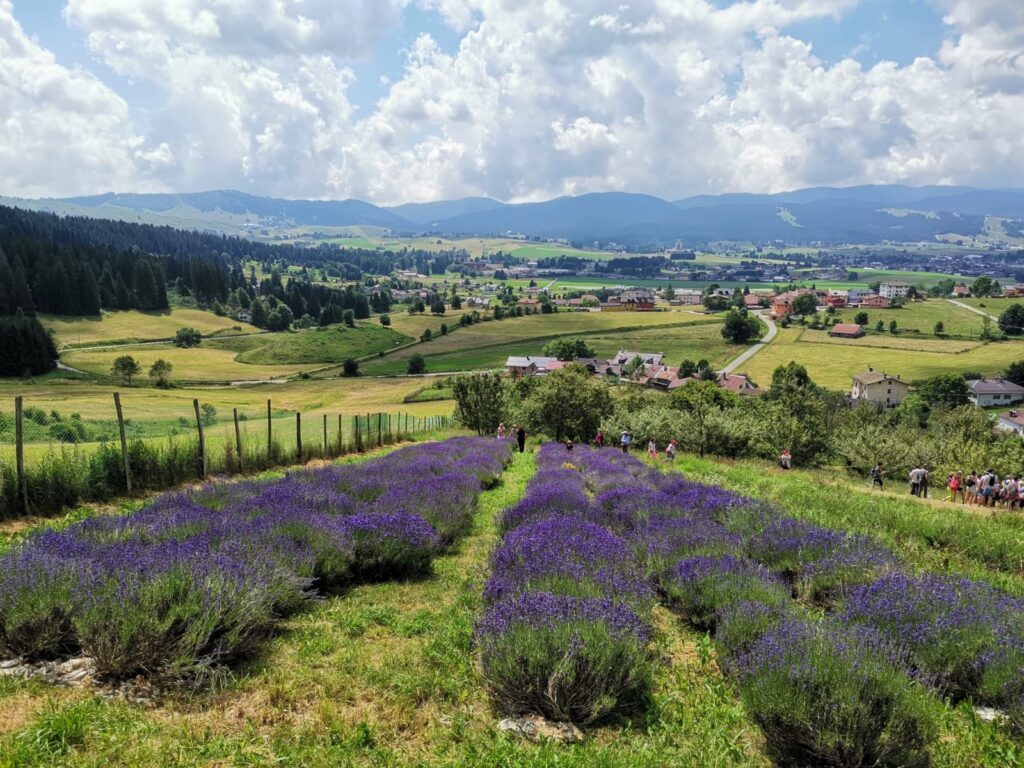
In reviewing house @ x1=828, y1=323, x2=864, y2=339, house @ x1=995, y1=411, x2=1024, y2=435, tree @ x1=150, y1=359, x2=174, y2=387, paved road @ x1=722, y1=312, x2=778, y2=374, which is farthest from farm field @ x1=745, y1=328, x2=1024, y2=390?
tree @ x1=150, y1=359, x2=174, y2=387

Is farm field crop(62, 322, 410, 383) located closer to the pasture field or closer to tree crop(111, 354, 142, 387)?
tree crop(111, 354, 142, 387)

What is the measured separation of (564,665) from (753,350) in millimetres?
126300

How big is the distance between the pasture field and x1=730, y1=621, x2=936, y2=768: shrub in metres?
121

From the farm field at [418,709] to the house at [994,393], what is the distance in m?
99.8

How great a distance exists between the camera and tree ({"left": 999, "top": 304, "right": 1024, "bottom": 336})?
12531 centimetres

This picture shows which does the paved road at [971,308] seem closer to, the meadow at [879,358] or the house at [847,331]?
the meadow at [879,358]

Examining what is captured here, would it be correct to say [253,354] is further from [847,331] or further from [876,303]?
[876,303]

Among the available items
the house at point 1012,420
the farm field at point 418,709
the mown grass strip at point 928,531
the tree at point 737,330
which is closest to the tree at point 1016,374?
the house at point 1012,420

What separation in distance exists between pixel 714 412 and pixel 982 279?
204m

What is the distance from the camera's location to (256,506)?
358 inches

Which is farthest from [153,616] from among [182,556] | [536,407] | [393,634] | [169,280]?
[169,280]

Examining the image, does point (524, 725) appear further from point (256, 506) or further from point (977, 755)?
point (256, 506)

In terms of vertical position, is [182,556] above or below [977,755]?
above

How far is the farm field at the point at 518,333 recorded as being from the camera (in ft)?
352
